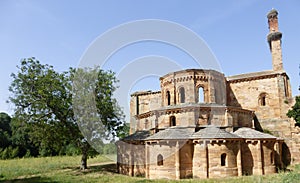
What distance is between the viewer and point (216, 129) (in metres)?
20.5

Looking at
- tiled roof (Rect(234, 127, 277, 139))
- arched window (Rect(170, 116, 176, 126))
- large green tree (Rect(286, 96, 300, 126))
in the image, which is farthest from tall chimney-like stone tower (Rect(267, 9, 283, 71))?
arched window (Rect(170, 116, 176, 126))

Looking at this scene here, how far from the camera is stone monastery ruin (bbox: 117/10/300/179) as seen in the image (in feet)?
62.1

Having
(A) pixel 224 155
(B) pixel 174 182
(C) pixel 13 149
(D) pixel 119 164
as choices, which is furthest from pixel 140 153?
(C) pixel 13 149

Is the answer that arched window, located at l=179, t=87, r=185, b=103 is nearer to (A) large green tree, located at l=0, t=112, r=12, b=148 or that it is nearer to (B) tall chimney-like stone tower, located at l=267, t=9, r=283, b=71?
(B) tall chimney-like stone tower, located at l=267, t=9, r=283, b=71

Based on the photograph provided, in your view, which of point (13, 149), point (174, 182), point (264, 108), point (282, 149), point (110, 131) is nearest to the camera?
point (174, 182)

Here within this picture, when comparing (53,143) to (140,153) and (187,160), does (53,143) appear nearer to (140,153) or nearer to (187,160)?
Result: (140,153)

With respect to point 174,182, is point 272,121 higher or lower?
higher

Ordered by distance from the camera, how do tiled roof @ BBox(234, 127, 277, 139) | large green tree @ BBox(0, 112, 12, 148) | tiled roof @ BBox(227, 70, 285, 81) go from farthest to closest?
large green tree @ BBox(0, 112, 12, 148), tiled roof @ BBox(227, 70, 285, 81), tiled roof @ BBox(234, 127, 277, 139)

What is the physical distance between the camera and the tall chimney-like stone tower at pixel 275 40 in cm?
2833

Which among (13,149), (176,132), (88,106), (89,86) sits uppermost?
(89,86)

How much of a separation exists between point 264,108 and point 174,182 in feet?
53.1

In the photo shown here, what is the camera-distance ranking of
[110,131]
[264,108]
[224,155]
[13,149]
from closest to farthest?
[224,155] → [110,131] → [264,108] → [13,149]

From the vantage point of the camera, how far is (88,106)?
2002 centimetres

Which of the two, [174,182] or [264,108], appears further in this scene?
[264,108]
